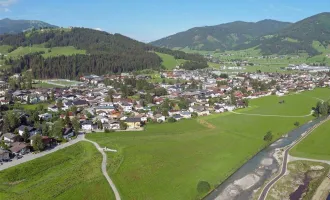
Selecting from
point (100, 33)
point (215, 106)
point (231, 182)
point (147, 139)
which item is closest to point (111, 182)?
point (231, 182)

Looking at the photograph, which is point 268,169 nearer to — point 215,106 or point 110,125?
point 110,125

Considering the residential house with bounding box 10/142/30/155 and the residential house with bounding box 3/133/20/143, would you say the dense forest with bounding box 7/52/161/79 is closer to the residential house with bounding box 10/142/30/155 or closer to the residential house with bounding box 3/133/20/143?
the residential house with bounding box 3/133/20/143

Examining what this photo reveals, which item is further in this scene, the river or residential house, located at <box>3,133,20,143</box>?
residential house, located at <box>3,133,20,143</box>

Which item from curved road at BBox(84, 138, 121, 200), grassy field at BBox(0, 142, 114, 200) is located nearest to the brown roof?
grassy field at BBox(0, 142, 114, 200)

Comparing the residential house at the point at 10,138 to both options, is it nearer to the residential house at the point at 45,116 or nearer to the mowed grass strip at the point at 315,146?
the residential house at the point at 45,116

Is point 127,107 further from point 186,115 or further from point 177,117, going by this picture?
point 186,115

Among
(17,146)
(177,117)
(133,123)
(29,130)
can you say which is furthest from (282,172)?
(29,130)

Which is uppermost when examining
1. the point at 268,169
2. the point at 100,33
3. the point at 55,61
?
the point at 100,33

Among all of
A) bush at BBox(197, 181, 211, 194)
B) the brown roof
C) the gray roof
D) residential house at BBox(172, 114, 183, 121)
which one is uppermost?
the gray roof
